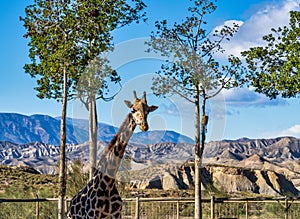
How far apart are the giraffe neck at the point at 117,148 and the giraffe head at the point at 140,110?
23 centimetres

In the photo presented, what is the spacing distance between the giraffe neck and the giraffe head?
23cm

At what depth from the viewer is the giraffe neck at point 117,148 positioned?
750cm

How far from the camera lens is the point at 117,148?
7562mm

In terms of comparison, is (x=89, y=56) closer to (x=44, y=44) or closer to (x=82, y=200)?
(x=44, y=44)

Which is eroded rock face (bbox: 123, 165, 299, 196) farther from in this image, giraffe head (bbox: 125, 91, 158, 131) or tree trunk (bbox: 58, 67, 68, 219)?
giraffe head (bbox: 125, 91, 158, 131)

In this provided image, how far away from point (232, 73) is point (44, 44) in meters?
5.73

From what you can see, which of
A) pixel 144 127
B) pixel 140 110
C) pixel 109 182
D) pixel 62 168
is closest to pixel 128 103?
pixel 140 110

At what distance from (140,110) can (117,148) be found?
2.41 feet

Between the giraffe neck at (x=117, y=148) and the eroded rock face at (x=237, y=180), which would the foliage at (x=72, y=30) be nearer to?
the giraffe neck at (x=117, y=148)

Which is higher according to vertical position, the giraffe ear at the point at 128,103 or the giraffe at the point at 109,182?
the giraffe ear at the point at 128,103

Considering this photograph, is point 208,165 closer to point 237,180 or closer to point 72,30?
point 237,180

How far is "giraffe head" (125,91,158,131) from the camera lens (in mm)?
7039

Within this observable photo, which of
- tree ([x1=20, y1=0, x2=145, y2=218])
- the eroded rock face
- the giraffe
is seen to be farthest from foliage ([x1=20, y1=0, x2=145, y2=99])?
the eroded rock face

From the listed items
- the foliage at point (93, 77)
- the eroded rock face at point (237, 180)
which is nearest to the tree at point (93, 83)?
Answer: the foliage at point (93, 77)
